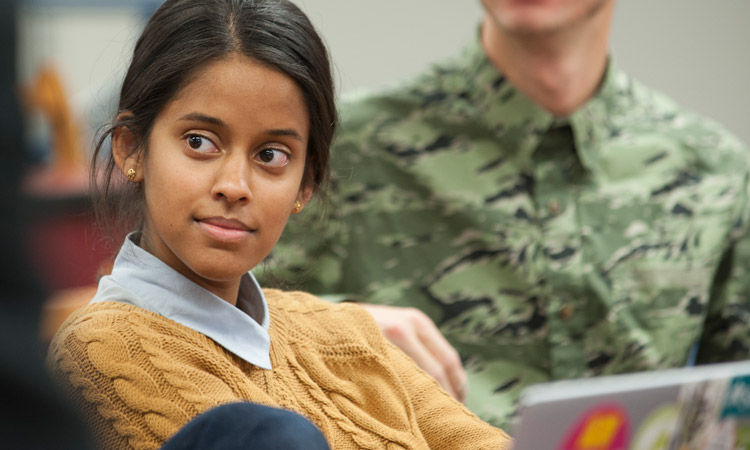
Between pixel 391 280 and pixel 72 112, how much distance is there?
3.80 ft

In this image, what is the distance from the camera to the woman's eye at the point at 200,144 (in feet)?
2.02

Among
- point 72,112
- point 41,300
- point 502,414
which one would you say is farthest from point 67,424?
point 72,112

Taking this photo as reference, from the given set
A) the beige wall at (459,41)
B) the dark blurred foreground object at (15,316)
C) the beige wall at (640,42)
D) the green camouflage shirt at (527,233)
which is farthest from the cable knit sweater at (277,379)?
the beige wall at (640,42)

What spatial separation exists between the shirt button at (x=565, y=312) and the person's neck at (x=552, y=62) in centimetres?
28

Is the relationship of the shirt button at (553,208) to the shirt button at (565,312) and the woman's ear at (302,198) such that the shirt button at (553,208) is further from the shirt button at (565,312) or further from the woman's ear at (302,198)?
the woman's ear at (302,198)

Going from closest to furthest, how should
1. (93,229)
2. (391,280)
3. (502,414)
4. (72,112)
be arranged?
(93,229) < (502,414) < (391,280) < (72,112)

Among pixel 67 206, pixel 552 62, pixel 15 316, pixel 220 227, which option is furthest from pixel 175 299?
pixel 67 206

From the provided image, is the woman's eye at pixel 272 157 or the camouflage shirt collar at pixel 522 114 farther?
the camouflage shirt collar at pixel 522 114

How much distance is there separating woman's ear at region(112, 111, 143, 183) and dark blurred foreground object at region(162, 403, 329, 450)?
0.21 m

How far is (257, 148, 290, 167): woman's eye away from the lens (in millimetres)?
641

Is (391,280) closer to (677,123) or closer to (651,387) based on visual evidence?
(677,123)

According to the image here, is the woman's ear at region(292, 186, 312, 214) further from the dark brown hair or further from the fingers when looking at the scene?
the fingers

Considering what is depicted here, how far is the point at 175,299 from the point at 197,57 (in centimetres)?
17

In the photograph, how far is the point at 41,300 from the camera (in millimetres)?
327
